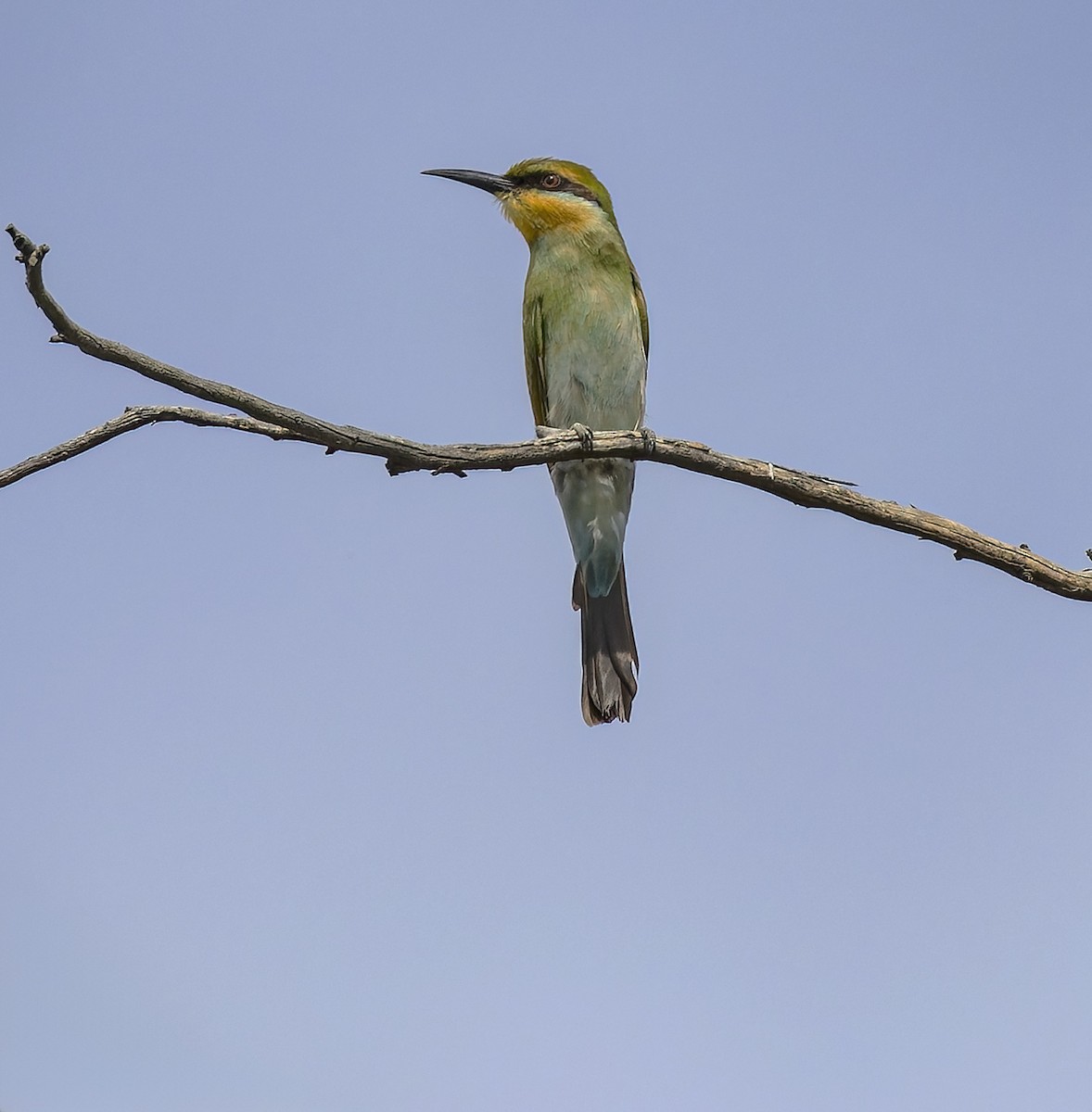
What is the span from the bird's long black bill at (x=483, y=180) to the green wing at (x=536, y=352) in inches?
26.8

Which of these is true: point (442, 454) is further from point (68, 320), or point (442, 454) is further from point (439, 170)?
point (439, 170)

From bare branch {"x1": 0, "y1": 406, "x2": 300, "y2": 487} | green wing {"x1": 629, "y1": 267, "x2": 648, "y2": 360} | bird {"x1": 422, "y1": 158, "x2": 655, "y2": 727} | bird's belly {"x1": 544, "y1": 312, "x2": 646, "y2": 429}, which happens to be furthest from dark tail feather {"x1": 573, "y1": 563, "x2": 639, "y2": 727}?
bare branch {"x1": 0, "y1": 406, "x2": 300, "y2": 487}

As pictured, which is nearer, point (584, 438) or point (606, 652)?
point (584, 438)

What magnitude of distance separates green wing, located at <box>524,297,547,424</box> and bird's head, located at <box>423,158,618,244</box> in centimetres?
41

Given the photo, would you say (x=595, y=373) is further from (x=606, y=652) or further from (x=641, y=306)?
(x=606, y=652)

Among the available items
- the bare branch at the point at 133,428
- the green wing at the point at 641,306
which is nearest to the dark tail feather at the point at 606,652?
the green wing at the point at 641,306

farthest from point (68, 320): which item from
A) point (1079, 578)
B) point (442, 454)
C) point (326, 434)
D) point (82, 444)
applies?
point (1079, 578)

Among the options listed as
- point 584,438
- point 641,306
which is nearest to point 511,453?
point 584,438

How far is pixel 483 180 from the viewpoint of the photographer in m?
5.92

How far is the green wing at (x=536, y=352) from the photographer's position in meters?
5.46

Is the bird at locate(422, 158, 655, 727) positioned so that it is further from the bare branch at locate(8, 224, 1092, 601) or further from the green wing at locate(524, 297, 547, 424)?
the bare branch at locate(8, 224, 1092, 601)

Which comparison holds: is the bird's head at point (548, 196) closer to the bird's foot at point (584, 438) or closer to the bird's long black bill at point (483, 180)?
the bird's long black bill at point (483, 180)

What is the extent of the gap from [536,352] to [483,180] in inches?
40.4

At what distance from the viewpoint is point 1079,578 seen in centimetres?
364
